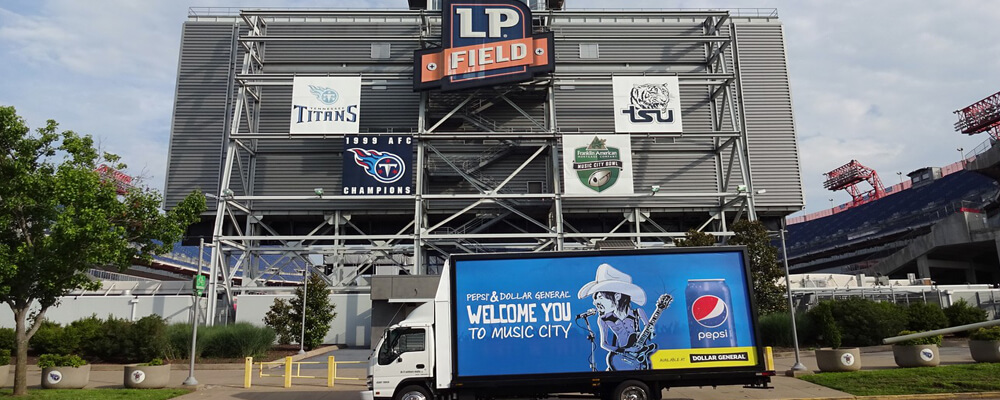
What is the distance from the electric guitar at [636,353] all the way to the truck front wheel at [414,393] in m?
3.90

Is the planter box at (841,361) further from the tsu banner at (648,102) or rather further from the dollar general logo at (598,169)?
the tsu banner at (648,102)

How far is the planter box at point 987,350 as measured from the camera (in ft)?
A: 61.5

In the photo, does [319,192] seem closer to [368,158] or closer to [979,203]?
[368,158]

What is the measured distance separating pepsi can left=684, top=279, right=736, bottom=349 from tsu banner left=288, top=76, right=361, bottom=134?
2862 centimetres

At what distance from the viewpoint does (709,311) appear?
1342cm

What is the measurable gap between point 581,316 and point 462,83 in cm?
2708

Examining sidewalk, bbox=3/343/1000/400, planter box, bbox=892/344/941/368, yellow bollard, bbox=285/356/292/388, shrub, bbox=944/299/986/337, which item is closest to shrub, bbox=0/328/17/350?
sidewalk, bbox=3/343/1000/400

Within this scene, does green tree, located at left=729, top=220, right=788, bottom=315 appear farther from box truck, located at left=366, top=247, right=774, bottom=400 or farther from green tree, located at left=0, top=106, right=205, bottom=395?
green tree, located at left=0, top=106, right=205, bottom=395

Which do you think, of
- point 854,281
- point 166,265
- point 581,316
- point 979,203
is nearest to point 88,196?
point 581,316

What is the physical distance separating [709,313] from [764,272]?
55.8 ft

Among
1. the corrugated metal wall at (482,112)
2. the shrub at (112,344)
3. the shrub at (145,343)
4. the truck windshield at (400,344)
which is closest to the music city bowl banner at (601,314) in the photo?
the truck windshield at (400,344)

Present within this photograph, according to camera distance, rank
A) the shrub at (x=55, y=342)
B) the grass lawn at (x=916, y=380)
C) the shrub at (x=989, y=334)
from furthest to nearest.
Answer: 1. the shrub at (x=55, y=342)
2. the shrub at (x=989, y=334)
3. the grass lawn at (x=916, y=380)

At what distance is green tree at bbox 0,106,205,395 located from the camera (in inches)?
623

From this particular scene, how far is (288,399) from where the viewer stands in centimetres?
1638
